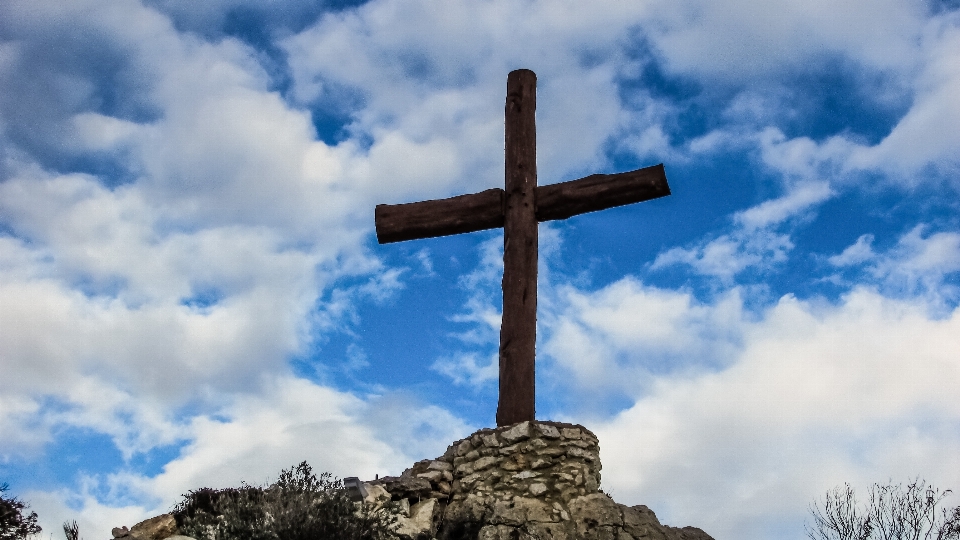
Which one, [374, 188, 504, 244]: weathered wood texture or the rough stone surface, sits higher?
[374, 188, 504, 244]: weathered wood texture

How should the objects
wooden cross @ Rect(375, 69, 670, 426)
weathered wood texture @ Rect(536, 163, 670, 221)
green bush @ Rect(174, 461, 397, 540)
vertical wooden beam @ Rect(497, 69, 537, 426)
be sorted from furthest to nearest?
weathered wood texture @ Rect(536, 163, 670, 221) → wooden cross @ Rect(375, 69, 670, 426) → vertical wooden beam @ Rect(497, 69, 537, 426) → green bush @ Rect(174, 461, 397, 540)

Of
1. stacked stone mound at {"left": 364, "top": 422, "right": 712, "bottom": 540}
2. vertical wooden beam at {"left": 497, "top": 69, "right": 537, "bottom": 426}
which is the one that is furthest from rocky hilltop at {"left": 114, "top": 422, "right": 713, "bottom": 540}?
vertical wooden beam at {"left": 497, "top": 69, "right": 537, "bottom": 426}

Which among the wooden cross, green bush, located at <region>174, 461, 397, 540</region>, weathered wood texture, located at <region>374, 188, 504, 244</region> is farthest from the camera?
weathered wood texture, located at <region>374, 188, 504, 244</region>

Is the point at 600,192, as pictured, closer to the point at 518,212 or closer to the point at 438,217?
the point at 518,212

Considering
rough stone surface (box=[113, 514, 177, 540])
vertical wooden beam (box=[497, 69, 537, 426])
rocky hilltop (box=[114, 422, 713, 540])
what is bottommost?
rough stone surface (box=[113, 514, 177, 540])

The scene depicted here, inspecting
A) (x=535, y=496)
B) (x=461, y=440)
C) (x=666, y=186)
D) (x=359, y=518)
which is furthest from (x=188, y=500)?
(x=666, y=186)

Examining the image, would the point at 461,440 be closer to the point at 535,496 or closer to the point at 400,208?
the point at 535,496

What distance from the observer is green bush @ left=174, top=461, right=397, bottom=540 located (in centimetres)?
920

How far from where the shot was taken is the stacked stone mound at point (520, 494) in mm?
10000

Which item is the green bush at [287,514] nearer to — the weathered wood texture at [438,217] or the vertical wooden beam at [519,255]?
the vertical wooden beam at [519,255]

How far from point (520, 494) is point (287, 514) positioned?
2.54 metres

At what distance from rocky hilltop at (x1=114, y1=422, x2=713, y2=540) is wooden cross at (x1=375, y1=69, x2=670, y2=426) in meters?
0.56

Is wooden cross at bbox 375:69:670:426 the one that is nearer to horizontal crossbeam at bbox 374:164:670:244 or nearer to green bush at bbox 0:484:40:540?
horizontal crossbeam at bbox 374:164:670:244

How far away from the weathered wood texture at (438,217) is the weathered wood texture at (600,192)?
2.07 ft
